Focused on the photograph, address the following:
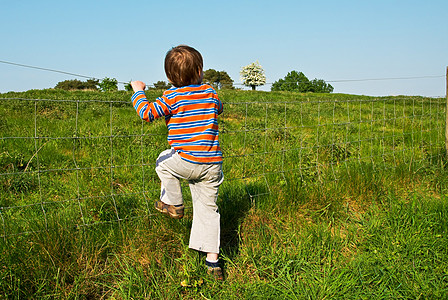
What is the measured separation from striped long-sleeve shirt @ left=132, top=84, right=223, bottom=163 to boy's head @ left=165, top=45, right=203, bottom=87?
2.2 inches

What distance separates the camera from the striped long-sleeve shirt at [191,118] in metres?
2.37

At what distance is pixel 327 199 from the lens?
12.2 ft

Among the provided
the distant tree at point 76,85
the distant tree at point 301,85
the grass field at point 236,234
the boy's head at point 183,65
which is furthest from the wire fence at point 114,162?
the distant tree at point 301,85

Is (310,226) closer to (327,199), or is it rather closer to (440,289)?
(327,199)

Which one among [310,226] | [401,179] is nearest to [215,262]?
[310,226]

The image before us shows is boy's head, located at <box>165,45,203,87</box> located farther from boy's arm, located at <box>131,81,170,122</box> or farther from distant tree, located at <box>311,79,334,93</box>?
distant tree, located at <box>311,79,334,93</box>

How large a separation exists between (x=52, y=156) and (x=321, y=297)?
3764 mm

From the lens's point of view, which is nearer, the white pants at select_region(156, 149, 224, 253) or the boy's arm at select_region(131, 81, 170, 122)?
the boy's arm at select_region(131, 81, 170, 122)

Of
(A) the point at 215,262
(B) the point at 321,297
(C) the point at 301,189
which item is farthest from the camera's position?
(C) the point at 301,189

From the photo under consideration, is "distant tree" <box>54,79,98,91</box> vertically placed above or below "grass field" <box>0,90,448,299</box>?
above

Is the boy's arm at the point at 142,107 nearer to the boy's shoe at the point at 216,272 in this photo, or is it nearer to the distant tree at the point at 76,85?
the boy's shoe at the point at 216,272

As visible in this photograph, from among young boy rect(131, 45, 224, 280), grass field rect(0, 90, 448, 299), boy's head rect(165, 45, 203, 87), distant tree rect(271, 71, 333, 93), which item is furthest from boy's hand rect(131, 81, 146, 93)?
distant tree rect(271, 71, 333, 93)

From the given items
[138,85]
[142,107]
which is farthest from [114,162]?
[142,107]

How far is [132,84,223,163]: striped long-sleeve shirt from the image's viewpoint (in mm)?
2369
